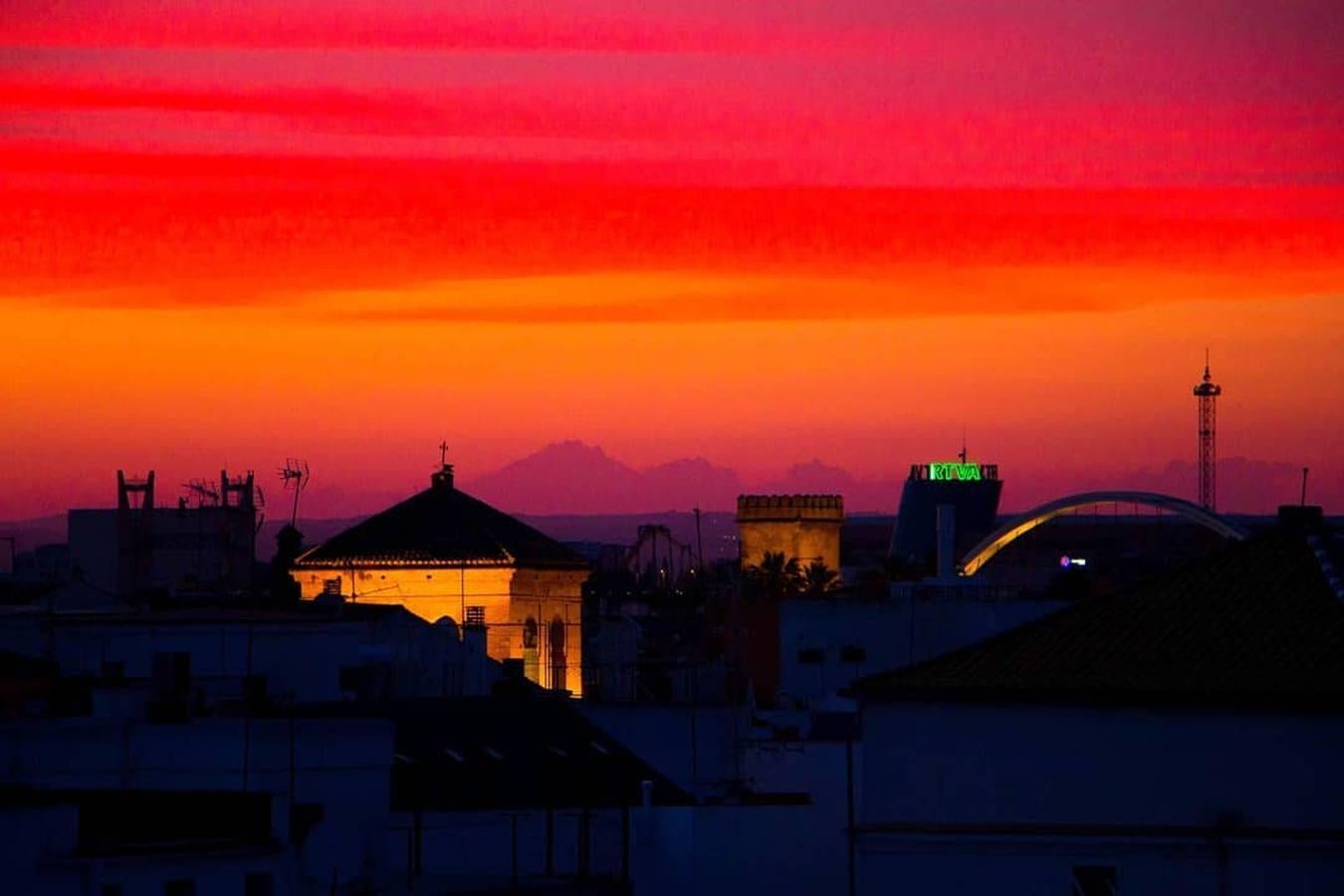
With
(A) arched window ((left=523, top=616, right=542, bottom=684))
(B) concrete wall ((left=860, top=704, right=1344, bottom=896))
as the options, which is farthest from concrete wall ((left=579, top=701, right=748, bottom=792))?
(A) arched window ((left=523, top=616, right=542, bottom=684))

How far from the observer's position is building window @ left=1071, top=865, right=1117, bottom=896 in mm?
42688

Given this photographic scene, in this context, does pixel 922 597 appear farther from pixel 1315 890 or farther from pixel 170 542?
pixel 1315 890

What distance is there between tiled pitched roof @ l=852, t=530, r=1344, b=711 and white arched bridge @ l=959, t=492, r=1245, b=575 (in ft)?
306

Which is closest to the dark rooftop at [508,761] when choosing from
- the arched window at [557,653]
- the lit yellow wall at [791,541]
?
the arched window at [557,653]

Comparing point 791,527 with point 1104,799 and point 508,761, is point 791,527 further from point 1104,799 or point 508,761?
point 1104,799

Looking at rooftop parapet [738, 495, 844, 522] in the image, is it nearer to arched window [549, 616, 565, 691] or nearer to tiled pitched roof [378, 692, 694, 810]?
arched window [549, 616, 565, 691]

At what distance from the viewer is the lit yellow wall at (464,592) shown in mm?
104625

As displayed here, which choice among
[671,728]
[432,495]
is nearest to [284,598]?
[671,728]

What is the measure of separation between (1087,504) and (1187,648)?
11664 cm

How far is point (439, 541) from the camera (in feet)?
350

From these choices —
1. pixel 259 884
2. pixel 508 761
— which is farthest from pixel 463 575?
pixel 259 884

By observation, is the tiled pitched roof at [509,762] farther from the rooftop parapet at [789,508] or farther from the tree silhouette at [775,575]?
the rooftop parapet at [789,508]

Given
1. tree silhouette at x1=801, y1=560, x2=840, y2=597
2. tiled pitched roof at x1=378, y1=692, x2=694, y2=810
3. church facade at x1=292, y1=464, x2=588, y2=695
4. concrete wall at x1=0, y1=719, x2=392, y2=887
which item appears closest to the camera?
concrete wall at x1=0, y1=719, x2=392, y2=887

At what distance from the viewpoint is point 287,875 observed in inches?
1821
